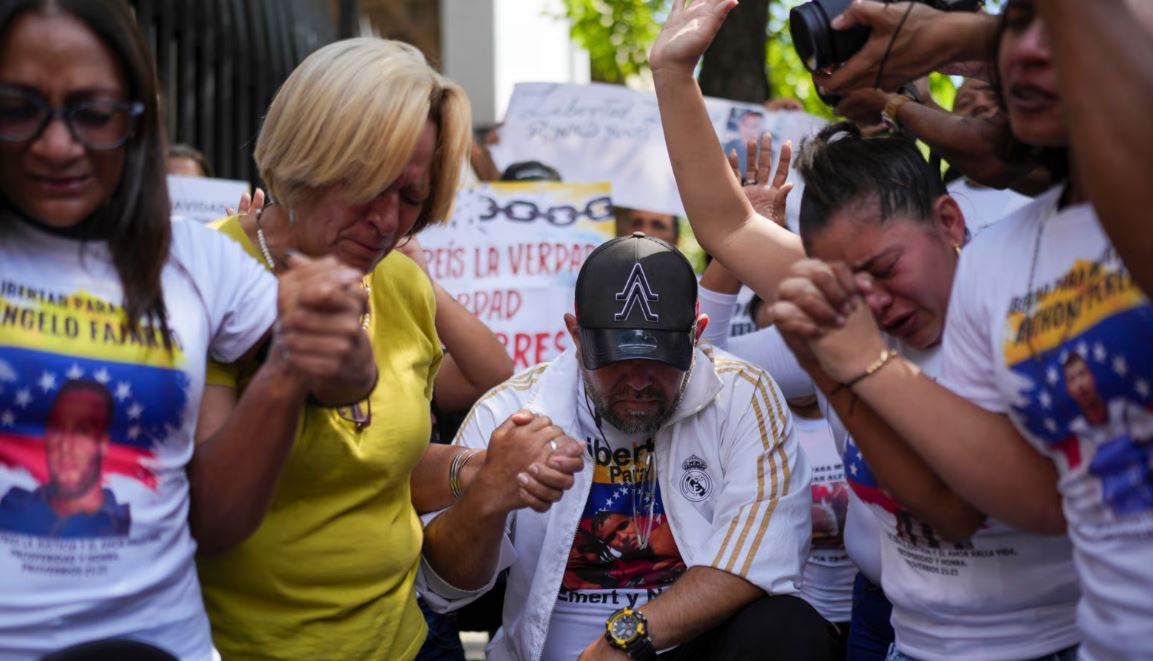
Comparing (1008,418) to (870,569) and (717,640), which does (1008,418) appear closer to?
(870,569)

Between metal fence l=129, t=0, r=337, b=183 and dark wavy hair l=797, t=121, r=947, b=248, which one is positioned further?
metal fence l=129, t=0, r=337, b=183

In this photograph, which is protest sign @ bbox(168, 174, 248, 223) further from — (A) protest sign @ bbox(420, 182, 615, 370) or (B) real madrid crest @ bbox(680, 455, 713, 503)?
(B) real madrid crest @ bbox(680, 455, 713, 503)

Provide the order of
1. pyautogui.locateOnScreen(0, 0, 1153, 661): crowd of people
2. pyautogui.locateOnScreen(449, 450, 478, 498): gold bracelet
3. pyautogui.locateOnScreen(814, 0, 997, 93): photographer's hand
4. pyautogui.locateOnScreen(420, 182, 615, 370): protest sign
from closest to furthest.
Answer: pyautogui.locateOnScreen(0, 0, 1153, 661): crowd of people < pyautogui.locateOnScreen(814, 0, 997, 93): photographer's hand < pyautogui.locateOnScreen(449, 450, 478, 498): gold bracelet < pyautogui.locateOnScreen(420, 182, 615, 370): protest sign

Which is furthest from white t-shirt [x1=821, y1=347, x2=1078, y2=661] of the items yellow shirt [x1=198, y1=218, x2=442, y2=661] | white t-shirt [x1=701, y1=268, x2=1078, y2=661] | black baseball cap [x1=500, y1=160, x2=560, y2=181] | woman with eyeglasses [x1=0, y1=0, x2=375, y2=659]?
black baseball cap [x1=500, y1=160, x2=560, y2=181]

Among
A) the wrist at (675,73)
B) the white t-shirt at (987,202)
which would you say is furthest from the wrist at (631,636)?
the white t-shirt at (987,202)

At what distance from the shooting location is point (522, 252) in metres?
5.15

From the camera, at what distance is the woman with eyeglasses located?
189 centimetres

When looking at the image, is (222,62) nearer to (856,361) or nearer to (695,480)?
(695,480)

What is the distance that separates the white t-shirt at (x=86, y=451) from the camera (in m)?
1.89

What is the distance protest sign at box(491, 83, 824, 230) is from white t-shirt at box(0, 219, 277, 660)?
3.66m

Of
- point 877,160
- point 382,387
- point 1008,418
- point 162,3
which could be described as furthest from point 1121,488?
point 162,3

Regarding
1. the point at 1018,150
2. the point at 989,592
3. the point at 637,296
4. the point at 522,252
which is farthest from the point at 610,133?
the point at 989,592

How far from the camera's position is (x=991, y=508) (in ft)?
6.75

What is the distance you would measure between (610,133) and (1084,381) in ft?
13.0
